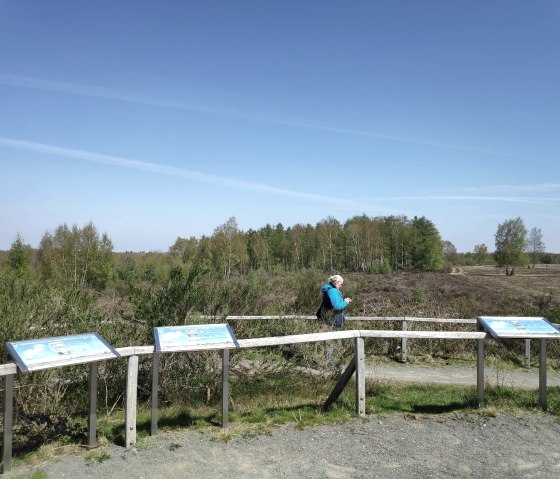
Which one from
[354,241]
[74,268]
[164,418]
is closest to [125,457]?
[164,418]

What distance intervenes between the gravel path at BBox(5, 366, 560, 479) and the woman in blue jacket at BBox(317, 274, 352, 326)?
291 centimetres

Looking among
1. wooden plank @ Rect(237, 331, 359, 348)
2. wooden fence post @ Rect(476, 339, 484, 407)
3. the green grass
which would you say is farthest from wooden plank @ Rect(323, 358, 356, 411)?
wooden fence post @ Rect(476, 339, 484, 407)

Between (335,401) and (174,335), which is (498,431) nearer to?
(335,401)

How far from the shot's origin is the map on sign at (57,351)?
13.5 feet

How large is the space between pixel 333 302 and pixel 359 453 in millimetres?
3875

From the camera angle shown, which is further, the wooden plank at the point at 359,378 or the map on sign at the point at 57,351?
the wooden plank at the point at 359,378

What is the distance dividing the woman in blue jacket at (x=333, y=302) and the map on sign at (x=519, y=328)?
8.98ft

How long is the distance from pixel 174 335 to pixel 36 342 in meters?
1.27

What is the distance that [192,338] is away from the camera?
5.10 meters

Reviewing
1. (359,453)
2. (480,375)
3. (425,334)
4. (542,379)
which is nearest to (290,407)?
(359,453)

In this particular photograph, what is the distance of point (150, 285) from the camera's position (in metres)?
8.03

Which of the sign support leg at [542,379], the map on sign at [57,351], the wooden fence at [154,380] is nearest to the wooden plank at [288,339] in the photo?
the wooden fence at [154,380]

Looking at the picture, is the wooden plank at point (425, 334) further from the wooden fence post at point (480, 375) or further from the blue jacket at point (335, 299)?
the blue jacket at point (335, 299)

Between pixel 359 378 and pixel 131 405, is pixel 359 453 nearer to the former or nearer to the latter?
pixel 359 378
